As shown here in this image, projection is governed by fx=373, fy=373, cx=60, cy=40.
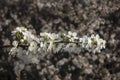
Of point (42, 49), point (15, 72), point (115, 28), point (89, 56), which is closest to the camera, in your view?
point (42, 49)

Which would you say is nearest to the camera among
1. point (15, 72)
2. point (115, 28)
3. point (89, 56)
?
point (15, 72)

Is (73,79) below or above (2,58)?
below

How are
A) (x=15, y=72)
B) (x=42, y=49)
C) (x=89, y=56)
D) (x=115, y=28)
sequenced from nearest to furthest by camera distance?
1. (x=42, y=49)
2. (x=15, y=72)
3. (x=89, y=56)
4. (x=115, y=28)

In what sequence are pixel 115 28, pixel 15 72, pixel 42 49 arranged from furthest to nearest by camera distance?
1. pixel 115 28
2. pixel 15 72
3. pixel 42 49

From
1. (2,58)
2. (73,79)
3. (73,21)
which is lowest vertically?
(73,79)

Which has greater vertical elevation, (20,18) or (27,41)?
(20,18)

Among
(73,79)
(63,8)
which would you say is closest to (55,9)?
(63,8)

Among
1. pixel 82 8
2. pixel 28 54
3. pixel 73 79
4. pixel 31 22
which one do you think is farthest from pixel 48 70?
pixel 28 54

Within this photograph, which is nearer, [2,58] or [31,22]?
[2,58]

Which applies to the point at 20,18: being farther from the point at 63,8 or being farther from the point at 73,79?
the point at 73,79

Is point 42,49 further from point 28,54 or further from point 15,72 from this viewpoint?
point 15,72
